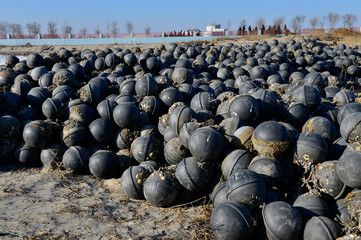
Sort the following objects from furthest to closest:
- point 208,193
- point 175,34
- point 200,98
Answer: point 175,34, point 200,98, point 208,193

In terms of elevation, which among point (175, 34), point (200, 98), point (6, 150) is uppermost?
point (175, 34)

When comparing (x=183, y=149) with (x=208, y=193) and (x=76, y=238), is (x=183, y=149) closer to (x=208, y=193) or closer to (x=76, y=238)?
(x=208, y=193)

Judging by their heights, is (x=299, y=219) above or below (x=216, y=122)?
below

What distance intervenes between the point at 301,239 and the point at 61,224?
3889mm

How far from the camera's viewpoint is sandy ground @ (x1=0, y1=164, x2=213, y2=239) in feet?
15.4

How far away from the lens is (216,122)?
6.49 m

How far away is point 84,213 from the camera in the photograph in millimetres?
5289

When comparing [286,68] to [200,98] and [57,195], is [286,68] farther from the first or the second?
[57,195]

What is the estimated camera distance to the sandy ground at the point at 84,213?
15.4 feet

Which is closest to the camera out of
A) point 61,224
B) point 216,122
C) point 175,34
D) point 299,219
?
point 299,219

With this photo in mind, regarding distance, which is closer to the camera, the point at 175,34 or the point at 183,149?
the point at 183,149

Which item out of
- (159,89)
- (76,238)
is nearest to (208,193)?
(76,238)

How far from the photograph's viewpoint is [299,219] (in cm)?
411

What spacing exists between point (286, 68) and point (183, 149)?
10.4 metres
